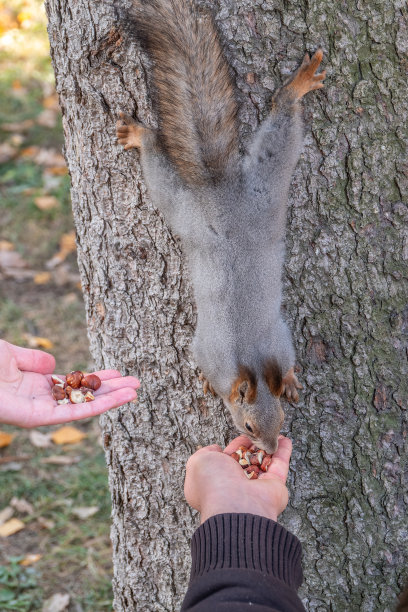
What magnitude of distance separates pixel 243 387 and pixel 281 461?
0.24 meters

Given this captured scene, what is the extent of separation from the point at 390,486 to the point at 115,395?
86 cm

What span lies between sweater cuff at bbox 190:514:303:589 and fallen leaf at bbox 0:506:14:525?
172 centimetres

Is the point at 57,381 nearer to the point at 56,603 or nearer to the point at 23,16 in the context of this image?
the point at 56,603

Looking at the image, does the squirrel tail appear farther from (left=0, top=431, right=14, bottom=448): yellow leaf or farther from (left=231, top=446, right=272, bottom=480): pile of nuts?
(left=0, top=431, right=14, bottom=448): yellow leaf

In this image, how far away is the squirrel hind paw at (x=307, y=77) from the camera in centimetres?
170

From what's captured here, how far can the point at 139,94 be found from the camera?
1835 millimetres

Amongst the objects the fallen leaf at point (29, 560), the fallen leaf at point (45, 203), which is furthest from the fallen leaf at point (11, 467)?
the fallen leaf at point (45, 203)

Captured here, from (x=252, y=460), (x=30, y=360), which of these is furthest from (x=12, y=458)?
(x=252, y=460)

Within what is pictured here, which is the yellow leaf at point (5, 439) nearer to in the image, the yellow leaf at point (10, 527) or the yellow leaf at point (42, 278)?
the yellow leaf at point (10, 527)

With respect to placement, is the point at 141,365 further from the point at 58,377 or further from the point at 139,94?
the point at 139,94

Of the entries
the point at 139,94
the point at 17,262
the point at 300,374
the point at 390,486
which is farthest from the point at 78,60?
the point at 17,262

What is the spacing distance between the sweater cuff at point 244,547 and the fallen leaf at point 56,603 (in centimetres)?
133

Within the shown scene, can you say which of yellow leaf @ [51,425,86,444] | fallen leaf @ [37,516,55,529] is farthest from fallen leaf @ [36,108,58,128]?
fallen leaf @ [37,516,55,529]

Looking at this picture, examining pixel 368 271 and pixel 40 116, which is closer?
pixel 368 271
